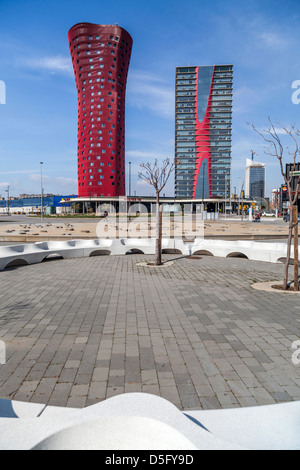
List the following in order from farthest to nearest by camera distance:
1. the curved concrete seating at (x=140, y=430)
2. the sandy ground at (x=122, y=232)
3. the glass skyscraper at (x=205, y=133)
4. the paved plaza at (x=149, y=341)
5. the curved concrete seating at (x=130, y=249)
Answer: the glass skyscraper at (x=205, y=133) < the sandy ground at (x=122, y=232) < the curved concrete seating at (x=130, y=249) < the paved plaza at (x=149, y=341) < the curved concrete seating at (x=140, y=430)

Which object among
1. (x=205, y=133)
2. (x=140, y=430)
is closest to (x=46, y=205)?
(x=205, y=133)

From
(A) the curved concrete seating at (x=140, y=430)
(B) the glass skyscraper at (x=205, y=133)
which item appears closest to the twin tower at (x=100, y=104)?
(B) the glass skyscraper at (x=205, y=133)

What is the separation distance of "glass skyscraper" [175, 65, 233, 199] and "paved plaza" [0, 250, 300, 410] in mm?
125771

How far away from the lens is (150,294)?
26.5 ft

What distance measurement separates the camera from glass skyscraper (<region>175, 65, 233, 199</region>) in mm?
132000

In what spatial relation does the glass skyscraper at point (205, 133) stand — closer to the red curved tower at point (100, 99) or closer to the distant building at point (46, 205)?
the red curved tower at point (100, 99)

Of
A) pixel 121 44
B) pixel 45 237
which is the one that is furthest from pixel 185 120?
pixel 45 237

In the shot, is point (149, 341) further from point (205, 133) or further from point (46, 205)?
point (205, 133)

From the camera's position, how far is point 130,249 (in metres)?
16.0

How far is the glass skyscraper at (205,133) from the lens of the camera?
433 ft

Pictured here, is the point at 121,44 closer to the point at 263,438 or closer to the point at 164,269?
the point at 164,269

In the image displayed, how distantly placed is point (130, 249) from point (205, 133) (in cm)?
12733

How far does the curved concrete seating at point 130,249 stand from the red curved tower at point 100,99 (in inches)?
3275

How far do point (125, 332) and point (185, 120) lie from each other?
140255 mm
